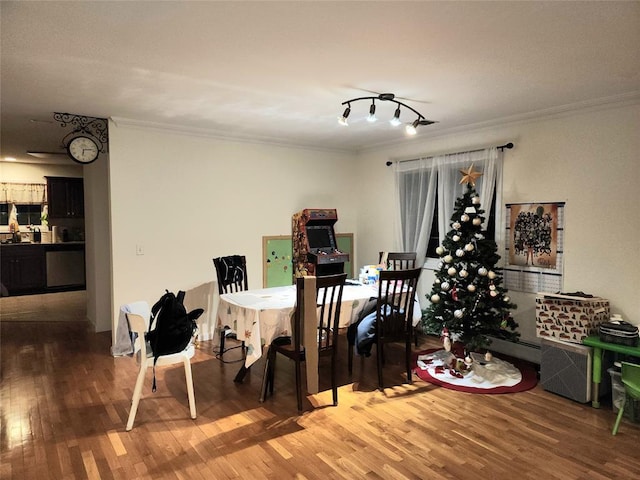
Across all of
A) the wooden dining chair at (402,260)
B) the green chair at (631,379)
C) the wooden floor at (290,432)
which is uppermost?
the wooden dining chair at (402,260)

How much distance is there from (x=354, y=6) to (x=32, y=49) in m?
1.91

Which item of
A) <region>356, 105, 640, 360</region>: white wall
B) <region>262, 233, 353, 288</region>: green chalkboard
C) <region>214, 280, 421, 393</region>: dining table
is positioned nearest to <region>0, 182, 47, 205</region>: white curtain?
<region>262, 233, 353, 288</region>: green chalkboard

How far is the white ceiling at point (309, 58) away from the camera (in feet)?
6.75

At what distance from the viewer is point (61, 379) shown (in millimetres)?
3766

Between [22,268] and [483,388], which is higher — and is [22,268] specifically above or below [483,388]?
above

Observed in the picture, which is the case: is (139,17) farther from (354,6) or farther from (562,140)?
(562,140)

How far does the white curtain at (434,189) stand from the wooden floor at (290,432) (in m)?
1.94

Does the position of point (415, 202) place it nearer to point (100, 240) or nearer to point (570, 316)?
point (570, 316)

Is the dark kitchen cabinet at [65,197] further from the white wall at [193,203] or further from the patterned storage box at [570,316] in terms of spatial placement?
the patterned storage box at [570,316]

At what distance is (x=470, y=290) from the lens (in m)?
3.86

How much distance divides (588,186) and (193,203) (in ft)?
13.1

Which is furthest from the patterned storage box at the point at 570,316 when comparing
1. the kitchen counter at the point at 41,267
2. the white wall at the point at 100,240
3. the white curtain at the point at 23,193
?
the white curtain at the point at 23,193

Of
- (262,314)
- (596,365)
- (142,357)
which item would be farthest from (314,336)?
(596,365)

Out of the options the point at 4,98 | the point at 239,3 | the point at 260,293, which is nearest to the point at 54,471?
the point at 260,293
